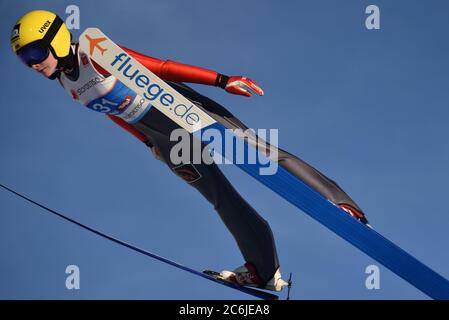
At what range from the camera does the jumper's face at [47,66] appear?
862 cm

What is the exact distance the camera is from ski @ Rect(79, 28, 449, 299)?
809 centimetres

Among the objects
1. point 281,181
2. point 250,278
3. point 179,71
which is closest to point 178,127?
point 179,71

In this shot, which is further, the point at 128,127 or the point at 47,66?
the point at 128,127

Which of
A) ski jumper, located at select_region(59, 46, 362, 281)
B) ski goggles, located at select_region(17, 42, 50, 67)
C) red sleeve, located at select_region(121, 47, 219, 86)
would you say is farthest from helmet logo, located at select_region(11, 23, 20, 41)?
red sleeve, located at select_region(121, 47, 219, 86)

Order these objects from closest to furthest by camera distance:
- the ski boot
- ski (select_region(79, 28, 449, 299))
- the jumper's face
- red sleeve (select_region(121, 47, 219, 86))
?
ski (select_region(79, 28, 449, 299)) < the jumper's face < red sleeve (select_region(121, 47, 219, 86)) < the ski boot

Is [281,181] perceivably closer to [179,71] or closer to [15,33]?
[179,71]

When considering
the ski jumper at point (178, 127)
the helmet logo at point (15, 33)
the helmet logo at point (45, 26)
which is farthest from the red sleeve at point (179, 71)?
the helmet logo at point (15, 33)

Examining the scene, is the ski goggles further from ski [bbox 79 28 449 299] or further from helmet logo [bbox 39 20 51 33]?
ski [bbox 79 28 449 299]

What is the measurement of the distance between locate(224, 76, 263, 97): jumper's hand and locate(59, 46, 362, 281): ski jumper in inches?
4.0

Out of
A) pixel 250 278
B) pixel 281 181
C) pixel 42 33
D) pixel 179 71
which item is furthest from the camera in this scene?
pixel 250 278

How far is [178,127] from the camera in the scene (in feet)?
29.4

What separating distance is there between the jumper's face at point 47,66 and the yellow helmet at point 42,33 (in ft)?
0.18

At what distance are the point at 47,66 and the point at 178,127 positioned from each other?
1251 millimetres
